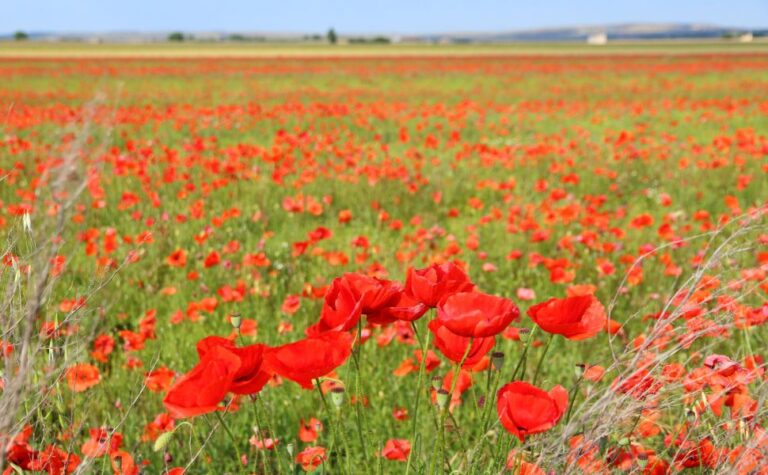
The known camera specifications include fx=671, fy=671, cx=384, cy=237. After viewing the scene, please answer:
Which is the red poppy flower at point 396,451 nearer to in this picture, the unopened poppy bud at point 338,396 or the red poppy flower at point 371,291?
the unopened poppy bud at point 338,396

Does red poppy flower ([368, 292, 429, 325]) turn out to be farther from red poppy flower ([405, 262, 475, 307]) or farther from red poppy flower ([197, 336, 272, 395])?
red poppy flower ([197, 336, 272, 395])

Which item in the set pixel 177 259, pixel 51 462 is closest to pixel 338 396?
pixel 51 462

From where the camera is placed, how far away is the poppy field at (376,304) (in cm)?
100

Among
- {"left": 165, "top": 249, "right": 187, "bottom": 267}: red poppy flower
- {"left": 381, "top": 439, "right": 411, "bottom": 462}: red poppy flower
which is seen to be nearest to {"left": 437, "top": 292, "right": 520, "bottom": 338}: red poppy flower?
{"left": 381, "top": 439, "right": 411, "bottom": 462}: red poppy flower

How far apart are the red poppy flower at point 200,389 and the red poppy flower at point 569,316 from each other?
1.62ft

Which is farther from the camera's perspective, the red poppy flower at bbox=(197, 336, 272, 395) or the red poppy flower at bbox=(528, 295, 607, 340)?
the red poppy flower at bbox=(528, 295, 607, 340)

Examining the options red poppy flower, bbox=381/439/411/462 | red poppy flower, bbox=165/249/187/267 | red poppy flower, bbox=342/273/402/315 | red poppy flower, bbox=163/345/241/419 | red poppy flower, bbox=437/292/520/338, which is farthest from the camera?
red poppy flower, bbox=165/249/187/267

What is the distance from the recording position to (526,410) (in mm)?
1025

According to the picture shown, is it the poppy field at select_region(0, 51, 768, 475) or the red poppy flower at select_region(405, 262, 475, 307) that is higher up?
the red poppy flower at select_region(405, 262, 475, 307)

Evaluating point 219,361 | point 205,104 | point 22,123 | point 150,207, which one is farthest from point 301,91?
point 219,361

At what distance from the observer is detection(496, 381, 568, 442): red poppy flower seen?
3.34 ft

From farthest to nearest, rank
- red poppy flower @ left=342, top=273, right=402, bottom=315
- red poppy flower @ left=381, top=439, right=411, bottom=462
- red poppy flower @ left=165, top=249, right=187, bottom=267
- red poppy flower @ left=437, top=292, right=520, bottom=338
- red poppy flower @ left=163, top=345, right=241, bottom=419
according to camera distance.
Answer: red poppy flower @ left=165, top=249, right=187, bottom=267 < red poppy flower @ left=381, top=439, right=411, bottom=462 < red poppy flower @ left=342, top=273, right=402, bottom=315 < red poppy flower @ left=437, top=292, right=520, bottom=338 < red poppy flower @ left=163, top=345, right=241, bottom=419

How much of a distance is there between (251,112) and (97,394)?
8318 mm

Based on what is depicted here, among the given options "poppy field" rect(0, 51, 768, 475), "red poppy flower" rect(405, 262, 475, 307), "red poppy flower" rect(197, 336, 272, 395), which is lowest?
"poppy field" rect(0, 51, 768, 475)
